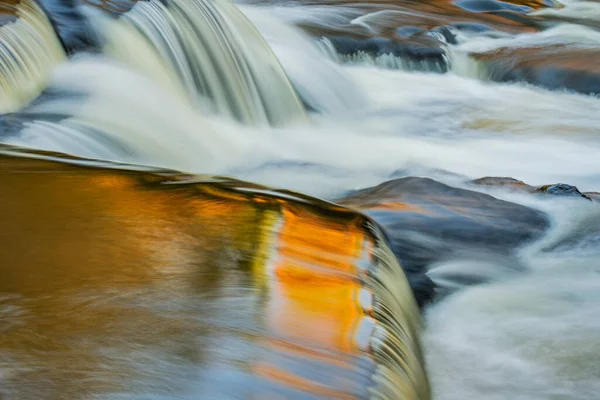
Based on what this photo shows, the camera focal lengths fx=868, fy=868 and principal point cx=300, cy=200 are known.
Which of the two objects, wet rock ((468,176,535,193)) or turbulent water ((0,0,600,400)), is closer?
turbulent water ((0,0,600,400))

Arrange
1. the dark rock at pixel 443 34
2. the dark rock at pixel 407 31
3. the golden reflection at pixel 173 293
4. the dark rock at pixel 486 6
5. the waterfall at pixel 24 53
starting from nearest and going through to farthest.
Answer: the golden reflection at pixel 173 293 → the waterfall at pixel 24 53 → the dark rock at pixel 407 31 → the dark rock at pixel 443 34 → the dark rock at pixel 486 6

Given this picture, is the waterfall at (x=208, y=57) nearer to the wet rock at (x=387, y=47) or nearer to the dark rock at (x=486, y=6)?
the wet rock at (x=387, y=47)

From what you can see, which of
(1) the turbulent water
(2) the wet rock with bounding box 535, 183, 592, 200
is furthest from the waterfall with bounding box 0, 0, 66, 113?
(2) the wet rock with bounding box 535, 183, 592, 200

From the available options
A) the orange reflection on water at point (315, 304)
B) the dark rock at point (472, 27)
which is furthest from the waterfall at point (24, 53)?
the dark rock at point (472, 27)

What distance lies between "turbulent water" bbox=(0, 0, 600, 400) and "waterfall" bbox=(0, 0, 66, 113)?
0.04 feet

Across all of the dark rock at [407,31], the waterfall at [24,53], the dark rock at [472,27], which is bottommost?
the dark rock at [472,27]

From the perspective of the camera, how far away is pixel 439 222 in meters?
3.32

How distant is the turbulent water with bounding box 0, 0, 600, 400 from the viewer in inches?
102

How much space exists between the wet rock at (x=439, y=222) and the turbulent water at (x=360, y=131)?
0.24 ft

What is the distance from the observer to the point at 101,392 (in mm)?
1517

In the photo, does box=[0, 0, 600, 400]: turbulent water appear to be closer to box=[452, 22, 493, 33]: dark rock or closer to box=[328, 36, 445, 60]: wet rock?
box=[328, 36, 445, 60]: wet rock

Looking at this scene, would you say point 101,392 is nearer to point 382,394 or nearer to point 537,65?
point 382,394

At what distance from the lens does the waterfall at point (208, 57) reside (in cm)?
516

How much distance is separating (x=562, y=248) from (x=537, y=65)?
5.00 meters
